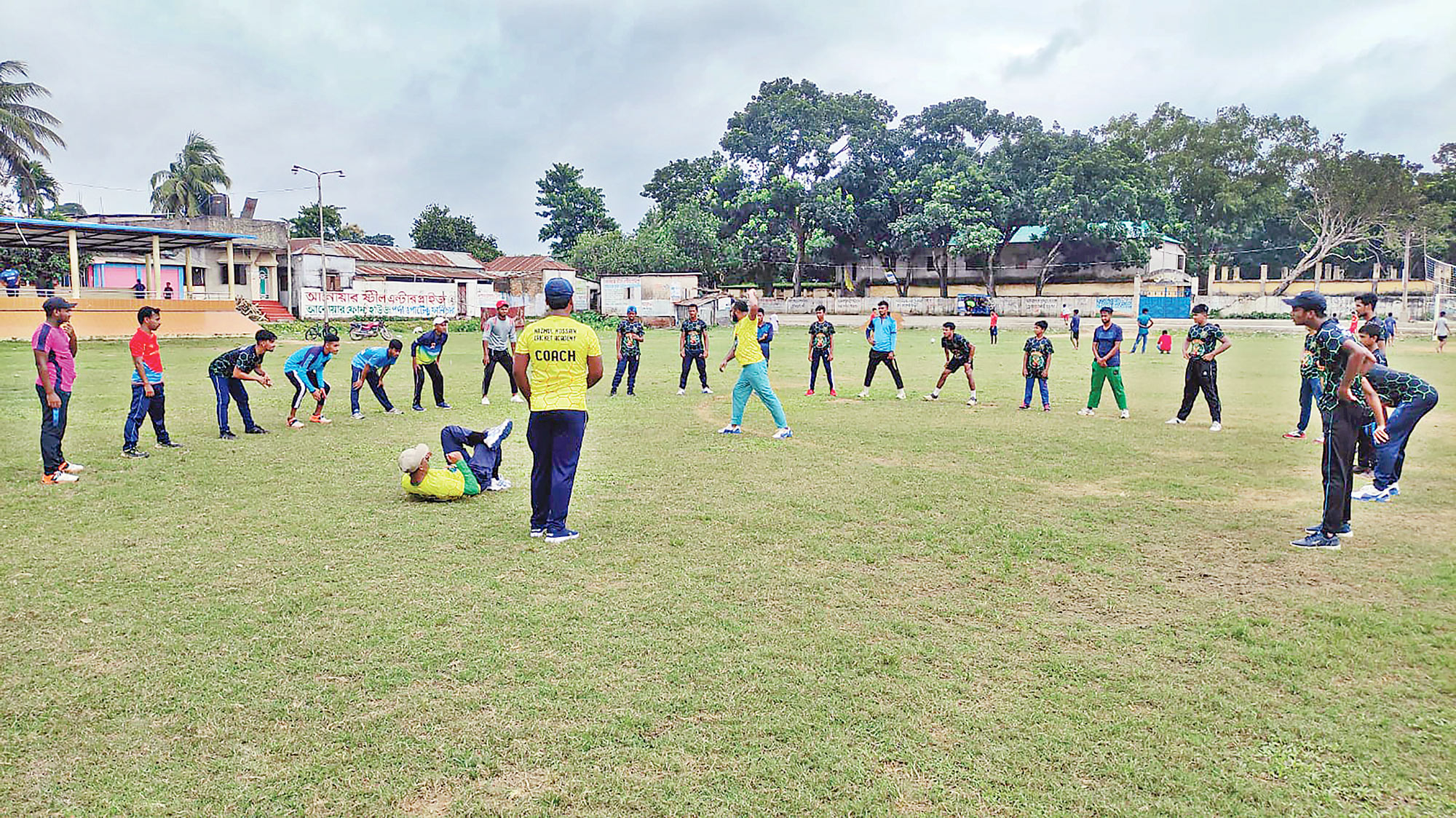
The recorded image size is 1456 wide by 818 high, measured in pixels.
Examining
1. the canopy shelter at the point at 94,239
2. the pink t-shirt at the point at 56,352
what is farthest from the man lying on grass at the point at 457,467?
the canopy shelter at the point at 94,239

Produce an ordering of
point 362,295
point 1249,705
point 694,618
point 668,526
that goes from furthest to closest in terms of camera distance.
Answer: point 362,295 < point 668,526 < point 694,618 < point 1249,705

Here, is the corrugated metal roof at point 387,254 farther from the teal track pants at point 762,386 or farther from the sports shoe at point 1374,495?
the sports shoe at point 1374,495

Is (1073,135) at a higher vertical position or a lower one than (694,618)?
higher

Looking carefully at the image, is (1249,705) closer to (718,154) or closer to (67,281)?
(67,281)

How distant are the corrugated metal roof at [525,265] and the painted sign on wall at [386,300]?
356 inches

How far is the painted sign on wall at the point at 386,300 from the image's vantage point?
161 ft

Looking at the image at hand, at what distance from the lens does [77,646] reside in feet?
16.0

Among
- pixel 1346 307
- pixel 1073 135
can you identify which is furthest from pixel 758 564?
pixel 1346 307

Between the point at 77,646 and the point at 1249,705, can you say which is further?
the point at 77,646

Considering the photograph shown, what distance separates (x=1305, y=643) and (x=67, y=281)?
5618 centimetres

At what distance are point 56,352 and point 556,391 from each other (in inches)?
229

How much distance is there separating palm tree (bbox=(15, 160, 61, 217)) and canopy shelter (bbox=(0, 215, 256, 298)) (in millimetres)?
4101

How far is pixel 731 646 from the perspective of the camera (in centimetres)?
491

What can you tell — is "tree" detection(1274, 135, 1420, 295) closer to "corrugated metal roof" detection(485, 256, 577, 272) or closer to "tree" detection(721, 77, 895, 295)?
"tree" detection(721, 77, 895, 295)
